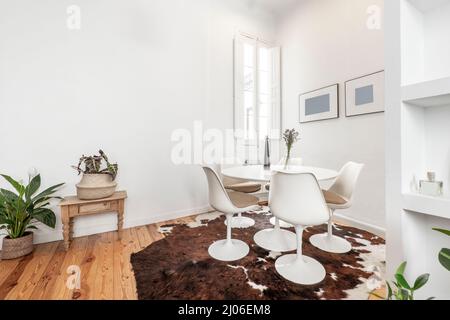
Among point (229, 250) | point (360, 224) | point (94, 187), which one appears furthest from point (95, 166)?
point (360, 224)

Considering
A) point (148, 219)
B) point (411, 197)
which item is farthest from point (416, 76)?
point (148, 219)

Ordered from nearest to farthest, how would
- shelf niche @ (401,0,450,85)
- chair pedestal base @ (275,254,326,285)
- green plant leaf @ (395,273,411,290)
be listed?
green plant leaf @ (395,273,411,290)
shelf niche @ (401,0,450,85)
chair pedestal base @ (275,254,326,285)

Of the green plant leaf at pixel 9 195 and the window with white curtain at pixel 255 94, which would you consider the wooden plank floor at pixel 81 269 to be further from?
the window with white curtain at pixel 255 94

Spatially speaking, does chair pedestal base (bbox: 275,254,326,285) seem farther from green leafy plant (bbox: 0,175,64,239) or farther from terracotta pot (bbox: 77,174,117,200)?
green leafy plant (bbox: 0,175,64,239)

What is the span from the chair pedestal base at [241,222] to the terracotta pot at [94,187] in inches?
56.5

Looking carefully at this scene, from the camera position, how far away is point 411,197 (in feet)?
2.96

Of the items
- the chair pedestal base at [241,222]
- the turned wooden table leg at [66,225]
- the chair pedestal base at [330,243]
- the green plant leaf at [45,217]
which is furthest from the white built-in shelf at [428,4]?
the green plant leaf at [45,217]

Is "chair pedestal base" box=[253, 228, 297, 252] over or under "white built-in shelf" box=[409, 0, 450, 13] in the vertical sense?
under

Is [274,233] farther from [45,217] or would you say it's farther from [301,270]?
[45,217]

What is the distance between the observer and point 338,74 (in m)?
2.78

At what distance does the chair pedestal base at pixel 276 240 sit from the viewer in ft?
6.56

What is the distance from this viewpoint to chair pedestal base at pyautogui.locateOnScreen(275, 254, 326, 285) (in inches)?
59.4

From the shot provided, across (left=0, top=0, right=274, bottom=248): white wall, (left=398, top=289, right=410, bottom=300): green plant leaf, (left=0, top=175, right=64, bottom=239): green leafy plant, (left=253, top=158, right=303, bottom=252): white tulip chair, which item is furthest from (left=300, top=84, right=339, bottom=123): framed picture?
(left=0, top=175, right=64, bottom=239): green leafy plant

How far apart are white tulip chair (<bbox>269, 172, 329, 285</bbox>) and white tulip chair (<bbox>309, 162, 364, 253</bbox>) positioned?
480mm
